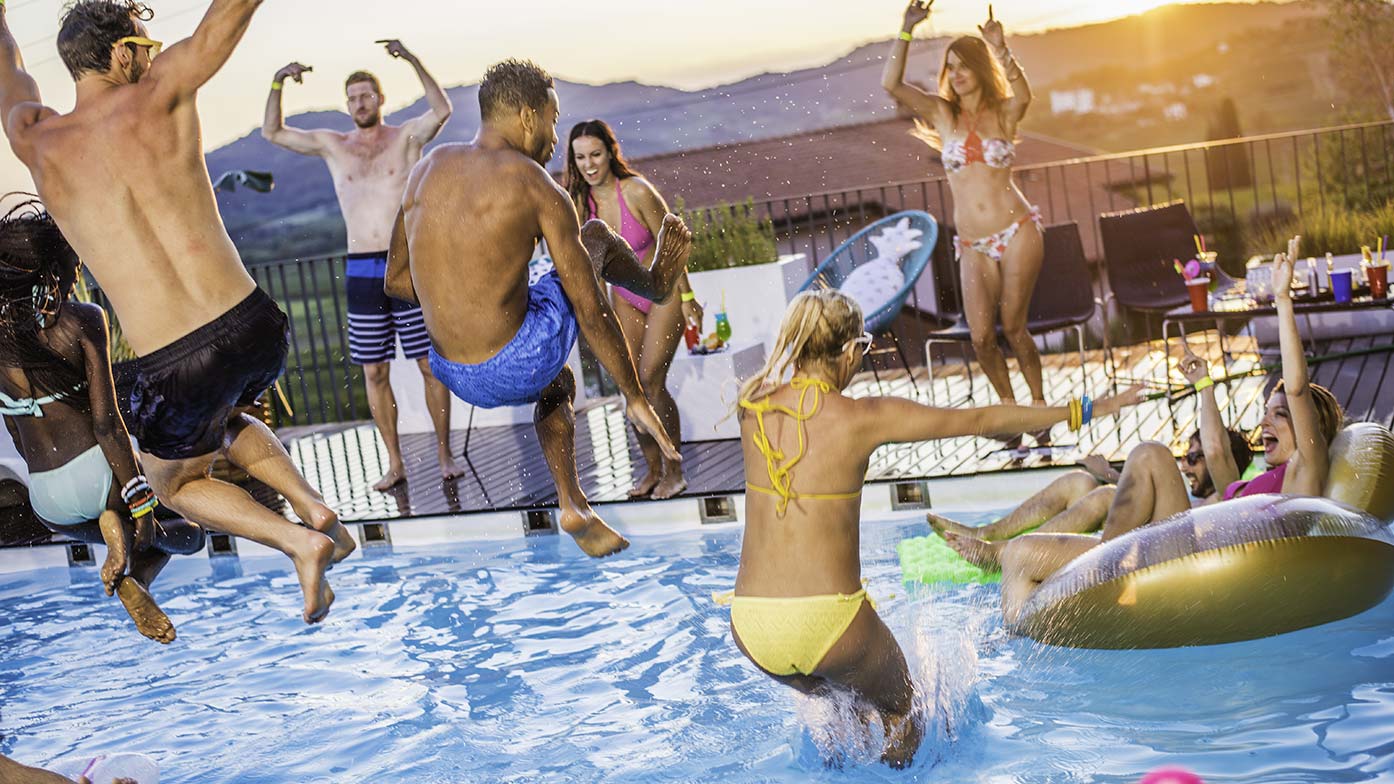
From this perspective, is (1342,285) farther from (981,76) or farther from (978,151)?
(981,76)

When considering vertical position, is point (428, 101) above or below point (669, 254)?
above

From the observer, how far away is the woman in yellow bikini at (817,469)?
362 cm

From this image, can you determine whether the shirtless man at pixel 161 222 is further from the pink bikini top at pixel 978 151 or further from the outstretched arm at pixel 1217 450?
the pink bikini top at pixel 978 151

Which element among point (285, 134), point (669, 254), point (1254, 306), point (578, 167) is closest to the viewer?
point (669, 254)

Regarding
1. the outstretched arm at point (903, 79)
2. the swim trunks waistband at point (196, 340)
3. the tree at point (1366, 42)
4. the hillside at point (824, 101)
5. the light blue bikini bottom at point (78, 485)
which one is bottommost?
the light blue bikini bottom at point (78, 485)

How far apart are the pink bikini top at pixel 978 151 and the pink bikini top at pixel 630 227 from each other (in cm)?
161

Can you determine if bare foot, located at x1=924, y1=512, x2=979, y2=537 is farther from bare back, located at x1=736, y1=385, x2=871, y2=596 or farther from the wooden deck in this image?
bare back, located at x1=736, y1=385, x2=871, y2=596

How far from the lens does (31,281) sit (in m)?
4.16

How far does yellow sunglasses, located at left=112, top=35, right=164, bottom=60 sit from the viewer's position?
3789 mm

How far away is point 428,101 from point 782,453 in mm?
4415

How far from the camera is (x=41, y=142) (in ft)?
12.5

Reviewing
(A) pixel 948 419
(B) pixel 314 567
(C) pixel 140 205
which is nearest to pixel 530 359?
(B) pixel 314 567

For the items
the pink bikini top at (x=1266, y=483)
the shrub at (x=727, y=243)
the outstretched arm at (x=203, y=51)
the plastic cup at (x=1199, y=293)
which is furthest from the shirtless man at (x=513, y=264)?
the shrub at (x=727, y=243)

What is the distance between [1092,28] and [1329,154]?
361 inches
